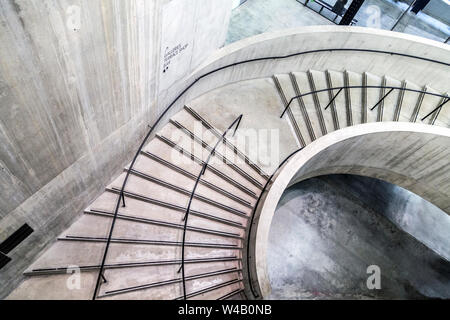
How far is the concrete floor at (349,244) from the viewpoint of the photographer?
345 inches

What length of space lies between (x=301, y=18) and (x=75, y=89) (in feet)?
27.0

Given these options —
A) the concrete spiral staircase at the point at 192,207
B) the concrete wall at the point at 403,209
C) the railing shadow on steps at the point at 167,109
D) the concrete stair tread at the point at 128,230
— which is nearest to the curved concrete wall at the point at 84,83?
the railing shadow on steps at the point at 167,109

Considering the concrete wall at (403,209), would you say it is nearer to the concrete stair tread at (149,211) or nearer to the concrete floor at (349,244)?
the concrete floor at (349,244)

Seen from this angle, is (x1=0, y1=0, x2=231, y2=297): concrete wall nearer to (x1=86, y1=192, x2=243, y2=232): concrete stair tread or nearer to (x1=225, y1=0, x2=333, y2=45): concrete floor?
(x1=86, y1=192, x2=243, y2=232): concrete stair tread

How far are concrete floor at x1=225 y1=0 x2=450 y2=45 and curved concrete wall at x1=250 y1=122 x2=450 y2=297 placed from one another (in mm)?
4055

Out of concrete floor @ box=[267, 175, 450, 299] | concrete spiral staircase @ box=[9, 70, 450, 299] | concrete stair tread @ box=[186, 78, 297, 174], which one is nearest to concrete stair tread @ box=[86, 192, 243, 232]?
concrete spiral staircase @ box=[9, 70, 450, 299]

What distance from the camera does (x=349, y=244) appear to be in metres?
9.63

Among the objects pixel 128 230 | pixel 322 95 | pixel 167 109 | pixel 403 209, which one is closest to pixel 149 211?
pixel 128 230

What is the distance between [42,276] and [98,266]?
3.27ft

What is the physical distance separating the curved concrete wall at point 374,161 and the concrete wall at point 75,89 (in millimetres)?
→ 3211

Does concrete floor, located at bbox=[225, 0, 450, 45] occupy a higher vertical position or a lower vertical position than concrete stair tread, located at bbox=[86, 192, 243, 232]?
higher

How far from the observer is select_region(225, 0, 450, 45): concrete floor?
9.12m

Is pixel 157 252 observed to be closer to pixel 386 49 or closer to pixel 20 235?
pixel 20 235

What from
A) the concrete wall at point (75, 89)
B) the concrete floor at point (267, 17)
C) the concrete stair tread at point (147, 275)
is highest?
the concrete floor at point (267, 17)
